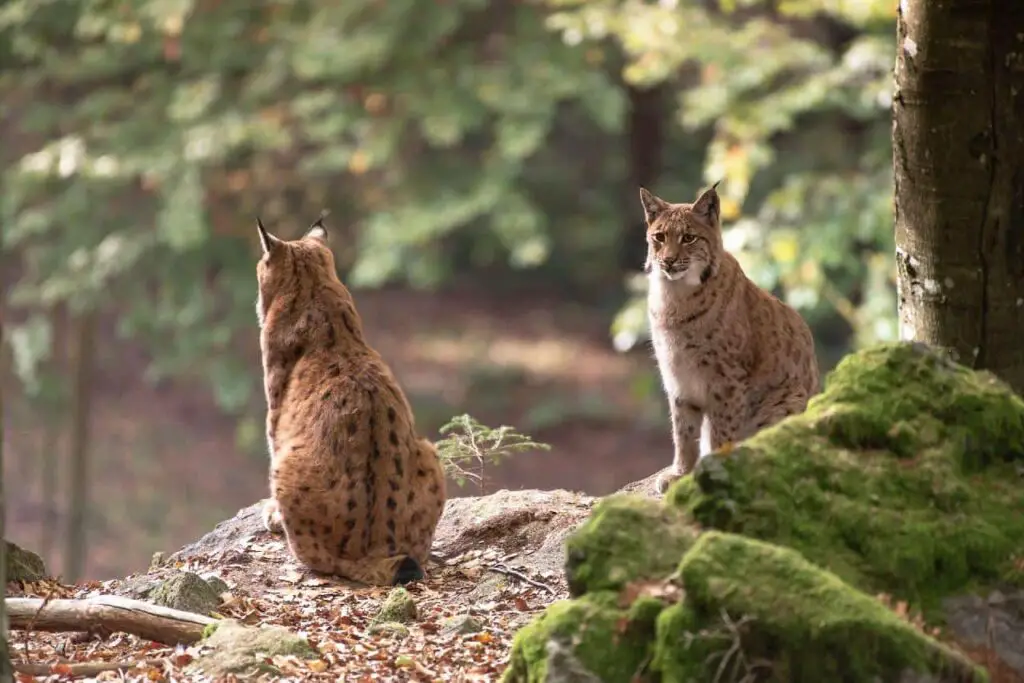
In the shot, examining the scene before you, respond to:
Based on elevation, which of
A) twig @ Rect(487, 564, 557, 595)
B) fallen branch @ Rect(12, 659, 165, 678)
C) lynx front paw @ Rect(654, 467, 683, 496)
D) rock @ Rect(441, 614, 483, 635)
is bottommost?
rock @ Rect(441, 614, 483, 635)

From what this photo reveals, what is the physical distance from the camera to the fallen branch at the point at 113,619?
16.9ft

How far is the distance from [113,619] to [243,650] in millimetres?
610

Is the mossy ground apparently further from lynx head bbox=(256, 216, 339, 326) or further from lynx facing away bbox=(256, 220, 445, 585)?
lynx head bbox=(256, 216, 339, 326)

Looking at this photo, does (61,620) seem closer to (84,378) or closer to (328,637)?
(328,637)

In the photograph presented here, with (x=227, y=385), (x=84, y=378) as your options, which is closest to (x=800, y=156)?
(x=227, y=385)

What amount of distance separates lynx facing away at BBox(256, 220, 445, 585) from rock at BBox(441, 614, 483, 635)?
26.2 inches

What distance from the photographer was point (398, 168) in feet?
46.6

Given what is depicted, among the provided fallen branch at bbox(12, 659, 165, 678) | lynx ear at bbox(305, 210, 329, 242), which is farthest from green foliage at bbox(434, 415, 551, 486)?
fallen branch at bbox(12, 659, 165, 678)

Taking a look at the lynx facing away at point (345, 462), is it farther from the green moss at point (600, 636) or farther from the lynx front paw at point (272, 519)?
the green moss at point (600, 636)

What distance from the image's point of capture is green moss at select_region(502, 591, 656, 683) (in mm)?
3783

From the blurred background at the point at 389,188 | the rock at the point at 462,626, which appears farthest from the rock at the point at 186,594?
the blurred background at the point at 389,188

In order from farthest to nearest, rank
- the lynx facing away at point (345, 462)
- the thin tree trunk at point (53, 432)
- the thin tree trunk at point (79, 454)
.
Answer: the thin tree trunk at point (53, 432) < the thin tree trunk at point (79, 454) < the lynx facing away at point (345, 462)

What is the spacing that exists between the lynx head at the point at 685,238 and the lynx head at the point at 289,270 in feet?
5.26

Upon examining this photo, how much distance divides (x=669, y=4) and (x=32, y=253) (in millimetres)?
7071
